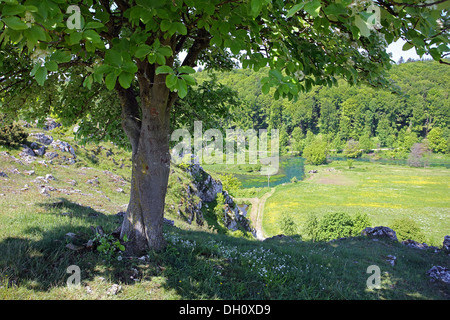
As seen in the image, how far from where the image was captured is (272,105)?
14538 cm

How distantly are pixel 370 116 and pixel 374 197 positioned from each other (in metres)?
86.0

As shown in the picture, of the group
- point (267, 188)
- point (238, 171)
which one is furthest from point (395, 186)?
point (238, 171)

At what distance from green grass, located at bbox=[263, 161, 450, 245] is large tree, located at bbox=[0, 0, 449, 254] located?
42.0 meters

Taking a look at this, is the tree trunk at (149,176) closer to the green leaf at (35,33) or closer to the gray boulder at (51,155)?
the green leaf at (35,33)

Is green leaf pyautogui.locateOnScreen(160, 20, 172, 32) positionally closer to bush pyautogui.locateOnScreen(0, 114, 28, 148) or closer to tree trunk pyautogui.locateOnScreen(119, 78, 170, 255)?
tree trunk pyautogui.locateOnScreen(119, 78, 170, 255)

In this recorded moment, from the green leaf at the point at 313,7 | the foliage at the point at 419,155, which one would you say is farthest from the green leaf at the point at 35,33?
the foliage at the point at 419,155

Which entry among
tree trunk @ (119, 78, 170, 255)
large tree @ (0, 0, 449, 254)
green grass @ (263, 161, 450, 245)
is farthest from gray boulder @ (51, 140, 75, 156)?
green grass @ (263, 161, 450, 245)

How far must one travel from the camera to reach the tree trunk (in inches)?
217

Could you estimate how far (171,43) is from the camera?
5.37 m

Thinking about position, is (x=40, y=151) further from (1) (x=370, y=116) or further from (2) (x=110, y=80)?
(1) (x=370, y=116)

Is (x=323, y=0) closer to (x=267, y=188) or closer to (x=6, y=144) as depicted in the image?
(x=6, y=144)

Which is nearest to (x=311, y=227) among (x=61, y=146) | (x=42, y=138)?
(x=61, y=146)

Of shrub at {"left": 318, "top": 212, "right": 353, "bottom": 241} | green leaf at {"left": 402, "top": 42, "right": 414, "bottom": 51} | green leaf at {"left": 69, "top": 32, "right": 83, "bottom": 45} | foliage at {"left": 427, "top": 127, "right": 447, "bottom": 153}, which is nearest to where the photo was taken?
green leaf at {"left": 69, "top": 32, "right": 83, "bottom": 45}

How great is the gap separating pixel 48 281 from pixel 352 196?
81.7 meters
